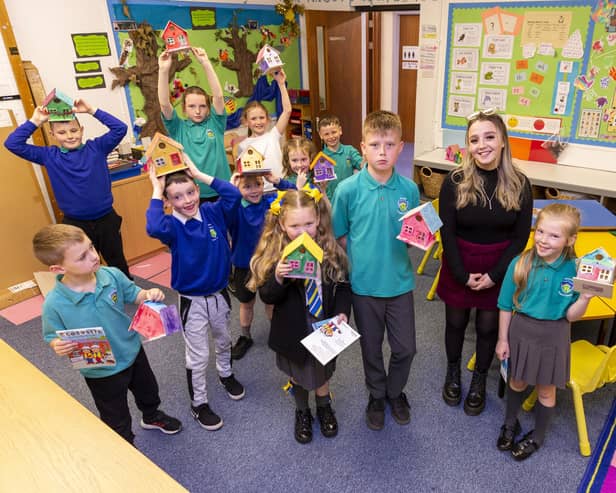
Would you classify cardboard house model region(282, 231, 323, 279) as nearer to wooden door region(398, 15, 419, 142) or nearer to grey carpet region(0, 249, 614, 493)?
grey carpet region(0, 249, 614, 493)

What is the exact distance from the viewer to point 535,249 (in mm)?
1800

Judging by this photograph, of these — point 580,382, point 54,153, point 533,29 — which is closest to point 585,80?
point 533,29

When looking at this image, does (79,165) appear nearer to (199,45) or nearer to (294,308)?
(294,308)

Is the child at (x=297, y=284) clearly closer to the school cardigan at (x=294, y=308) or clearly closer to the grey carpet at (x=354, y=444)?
the school cardigan at (x=294, y=308)

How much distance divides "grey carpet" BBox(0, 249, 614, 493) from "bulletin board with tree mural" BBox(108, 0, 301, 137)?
2385 mm

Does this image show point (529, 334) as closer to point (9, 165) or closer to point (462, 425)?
point (462, 425)

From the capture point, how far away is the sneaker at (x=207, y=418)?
7.54ft

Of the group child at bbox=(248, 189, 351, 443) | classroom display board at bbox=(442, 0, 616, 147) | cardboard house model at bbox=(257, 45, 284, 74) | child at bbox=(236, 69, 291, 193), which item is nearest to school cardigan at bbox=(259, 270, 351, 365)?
child at bbox=(248, 189, 351, 443)

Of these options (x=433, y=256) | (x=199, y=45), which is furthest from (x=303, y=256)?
(x=199, y=45)

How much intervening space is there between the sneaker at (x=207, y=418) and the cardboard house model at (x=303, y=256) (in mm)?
1035

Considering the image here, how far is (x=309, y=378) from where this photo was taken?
6.61 ft

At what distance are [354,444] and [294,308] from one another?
772 millimetres

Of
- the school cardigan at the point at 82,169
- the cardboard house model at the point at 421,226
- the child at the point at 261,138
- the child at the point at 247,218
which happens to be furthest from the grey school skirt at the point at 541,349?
the school cardigan at the point at 82,169

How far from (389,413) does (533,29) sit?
347cm
